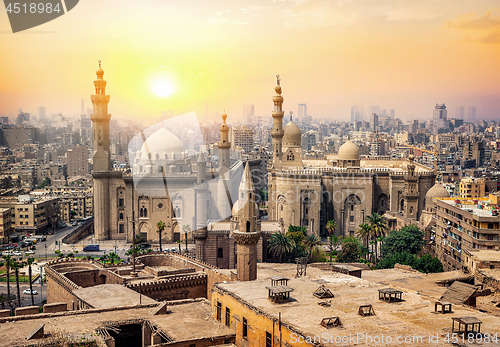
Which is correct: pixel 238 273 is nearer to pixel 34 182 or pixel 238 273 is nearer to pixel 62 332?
pixel 62 332

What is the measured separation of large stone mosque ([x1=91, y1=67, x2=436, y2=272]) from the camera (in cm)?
4581

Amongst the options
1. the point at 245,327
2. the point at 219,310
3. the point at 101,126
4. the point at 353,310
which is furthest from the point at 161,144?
the point at 353,310

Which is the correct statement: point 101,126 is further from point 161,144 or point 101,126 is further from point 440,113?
point 440,113

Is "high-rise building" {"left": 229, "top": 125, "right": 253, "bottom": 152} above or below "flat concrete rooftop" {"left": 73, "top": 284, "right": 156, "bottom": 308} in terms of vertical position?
above

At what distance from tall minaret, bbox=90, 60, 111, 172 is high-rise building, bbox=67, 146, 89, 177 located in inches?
2343

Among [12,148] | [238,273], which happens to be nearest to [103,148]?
[238,273]

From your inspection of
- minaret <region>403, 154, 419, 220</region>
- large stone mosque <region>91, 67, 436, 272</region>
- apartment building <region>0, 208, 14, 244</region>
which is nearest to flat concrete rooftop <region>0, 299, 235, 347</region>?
large stone mosque <region>91, 67, 436, 272</region>

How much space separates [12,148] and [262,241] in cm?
8630

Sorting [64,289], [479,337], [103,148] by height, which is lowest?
[64,289]

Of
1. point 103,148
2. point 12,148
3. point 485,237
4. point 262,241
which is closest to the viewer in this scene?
point 485,237

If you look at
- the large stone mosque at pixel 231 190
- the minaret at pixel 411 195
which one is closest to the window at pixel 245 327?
the large stone mosque at pixel 231 190

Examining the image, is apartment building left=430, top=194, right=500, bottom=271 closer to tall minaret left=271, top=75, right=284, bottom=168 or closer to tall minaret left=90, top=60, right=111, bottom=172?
tall minaret left=271, top=75, right=284, bottom=168

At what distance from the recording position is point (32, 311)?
2039 centimetres

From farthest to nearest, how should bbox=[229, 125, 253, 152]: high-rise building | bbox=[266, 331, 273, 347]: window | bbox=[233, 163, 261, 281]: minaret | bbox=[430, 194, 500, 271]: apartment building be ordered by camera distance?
bbox=[229, 125, 253, 152]: high-rise building → bbox=[430, 194, 500, 271]: apartment building → bbox=[233, 163, 261, 281]: minaret → bbox=[266, 331, 273, 347]: window
